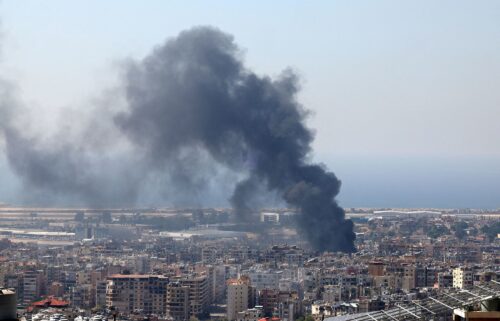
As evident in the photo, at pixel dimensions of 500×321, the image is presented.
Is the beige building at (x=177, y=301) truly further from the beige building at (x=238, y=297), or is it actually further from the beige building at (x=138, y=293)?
the beige building at (x=238, y=297)

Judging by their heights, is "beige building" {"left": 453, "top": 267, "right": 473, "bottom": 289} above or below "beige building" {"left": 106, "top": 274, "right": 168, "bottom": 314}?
above

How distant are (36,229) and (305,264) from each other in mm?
28355

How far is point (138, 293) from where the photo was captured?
119ft

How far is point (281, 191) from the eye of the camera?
52.4 metres

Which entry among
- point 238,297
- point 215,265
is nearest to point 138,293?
point 238,297

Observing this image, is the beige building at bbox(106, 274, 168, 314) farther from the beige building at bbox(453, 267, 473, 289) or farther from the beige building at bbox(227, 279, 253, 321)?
the beige building at bbox(453, 267, 473, 289)

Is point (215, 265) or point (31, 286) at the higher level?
point (215, 265)

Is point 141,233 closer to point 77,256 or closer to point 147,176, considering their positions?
point 147,176

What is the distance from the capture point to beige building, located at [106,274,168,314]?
35.8m

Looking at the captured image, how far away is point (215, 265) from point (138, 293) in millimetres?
7445

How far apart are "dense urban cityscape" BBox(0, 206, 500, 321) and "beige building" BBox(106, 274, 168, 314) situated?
42 mm

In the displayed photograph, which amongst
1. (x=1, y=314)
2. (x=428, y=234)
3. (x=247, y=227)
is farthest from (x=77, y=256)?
(x=1, y=314)

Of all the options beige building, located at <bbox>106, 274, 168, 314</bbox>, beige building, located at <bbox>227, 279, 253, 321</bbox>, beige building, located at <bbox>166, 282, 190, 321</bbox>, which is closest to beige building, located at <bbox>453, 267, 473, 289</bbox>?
beige building, located at <bbox>227, 279, 253, 321</bbox>

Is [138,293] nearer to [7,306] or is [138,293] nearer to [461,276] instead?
[461,276]
